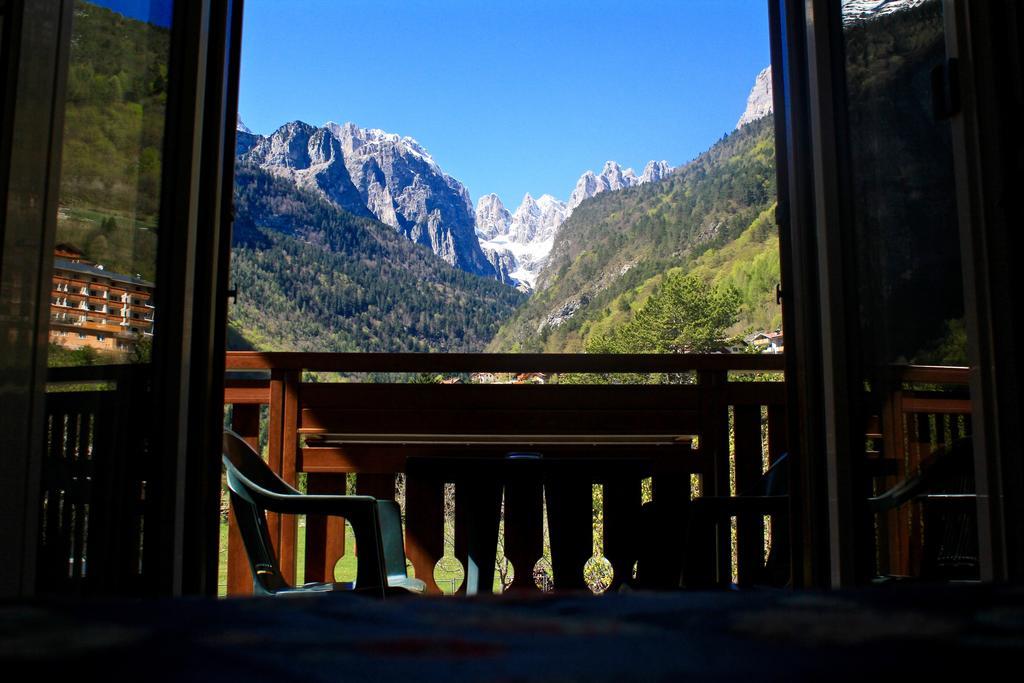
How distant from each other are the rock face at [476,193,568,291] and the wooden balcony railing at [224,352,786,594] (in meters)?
18.5

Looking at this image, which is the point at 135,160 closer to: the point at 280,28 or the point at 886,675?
the point at 886,675

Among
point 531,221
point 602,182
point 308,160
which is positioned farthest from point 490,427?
point 531,221

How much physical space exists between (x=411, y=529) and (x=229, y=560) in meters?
0.68

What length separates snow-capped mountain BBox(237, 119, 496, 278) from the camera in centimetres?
2423

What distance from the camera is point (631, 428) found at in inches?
136

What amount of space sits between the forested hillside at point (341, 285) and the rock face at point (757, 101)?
677 centimetres

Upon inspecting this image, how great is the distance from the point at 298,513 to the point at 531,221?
75.4 ft

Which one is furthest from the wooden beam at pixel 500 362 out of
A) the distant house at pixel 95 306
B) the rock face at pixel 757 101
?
the rock face at pixel 757 101

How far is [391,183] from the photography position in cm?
2902

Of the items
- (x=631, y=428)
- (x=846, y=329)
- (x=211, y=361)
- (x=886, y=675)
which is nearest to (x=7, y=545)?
(x=211, y=361)

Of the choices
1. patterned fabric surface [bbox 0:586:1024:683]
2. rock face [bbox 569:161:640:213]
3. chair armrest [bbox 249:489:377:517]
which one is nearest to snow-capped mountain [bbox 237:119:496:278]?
rock face [bbox 569:161:640:213]

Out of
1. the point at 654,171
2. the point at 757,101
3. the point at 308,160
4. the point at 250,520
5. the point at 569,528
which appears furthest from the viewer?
the point at 308,160

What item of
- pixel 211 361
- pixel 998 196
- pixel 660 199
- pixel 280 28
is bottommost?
pixel 211 361

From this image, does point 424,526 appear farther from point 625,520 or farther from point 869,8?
point 869,8
